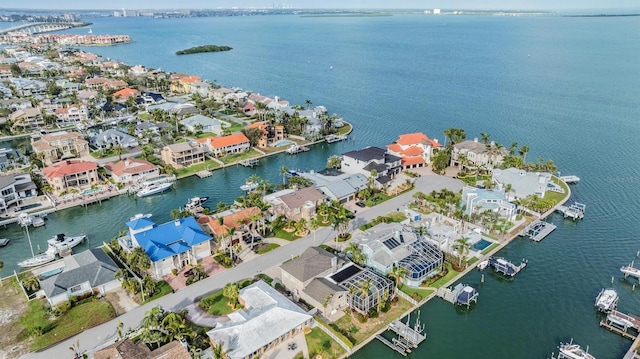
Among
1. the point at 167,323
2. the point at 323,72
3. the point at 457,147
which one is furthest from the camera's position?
the point at 323,72

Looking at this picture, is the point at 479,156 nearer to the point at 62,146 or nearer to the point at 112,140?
the point at 112,140

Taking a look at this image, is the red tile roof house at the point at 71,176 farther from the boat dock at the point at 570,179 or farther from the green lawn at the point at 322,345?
the boat dock at the point at 570,179

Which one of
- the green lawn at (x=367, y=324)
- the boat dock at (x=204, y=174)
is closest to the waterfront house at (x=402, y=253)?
the green lawn at (x=367, y=324)

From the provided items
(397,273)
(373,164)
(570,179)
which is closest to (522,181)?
(570,179)

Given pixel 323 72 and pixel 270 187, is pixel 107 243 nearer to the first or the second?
pixel 270 187

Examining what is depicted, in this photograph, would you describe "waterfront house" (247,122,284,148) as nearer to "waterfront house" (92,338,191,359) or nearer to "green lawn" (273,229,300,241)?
"green lawn" (273,229,300,241)

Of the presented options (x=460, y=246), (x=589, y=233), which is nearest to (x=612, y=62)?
(x=589, y=233)

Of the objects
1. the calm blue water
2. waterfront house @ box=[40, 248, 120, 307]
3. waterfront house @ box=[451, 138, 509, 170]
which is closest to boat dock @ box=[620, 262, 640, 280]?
the calm blue water

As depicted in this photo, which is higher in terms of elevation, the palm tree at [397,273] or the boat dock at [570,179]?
the palm tree at [397,273]
